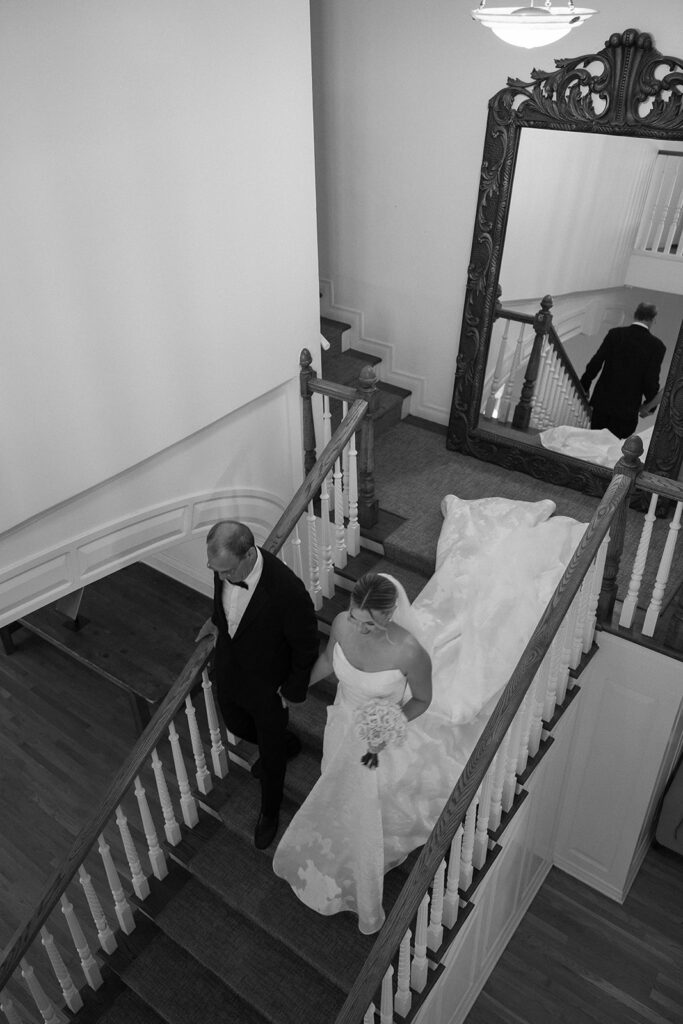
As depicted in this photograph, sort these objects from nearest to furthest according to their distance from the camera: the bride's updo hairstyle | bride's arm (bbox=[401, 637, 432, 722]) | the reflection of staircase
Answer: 1. the bride's updo hairstyle
2. bride's arm (bbox=[401, 637, 432, 722])
3. the reflection of staircase

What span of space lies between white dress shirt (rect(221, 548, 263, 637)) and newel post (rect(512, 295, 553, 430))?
2367 millimetres

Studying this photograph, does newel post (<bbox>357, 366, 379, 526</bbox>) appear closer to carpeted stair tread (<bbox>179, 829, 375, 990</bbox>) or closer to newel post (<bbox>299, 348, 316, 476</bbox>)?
newel post (<bbox>299, 348, 316, 476</bbox>)

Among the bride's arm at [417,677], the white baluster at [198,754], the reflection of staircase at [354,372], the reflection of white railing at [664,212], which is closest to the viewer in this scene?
the bride's arm at [417,677]

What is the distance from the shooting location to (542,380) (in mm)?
4676

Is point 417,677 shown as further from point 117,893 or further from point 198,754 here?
point 117,893

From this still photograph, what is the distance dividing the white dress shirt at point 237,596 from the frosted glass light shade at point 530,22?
2174mm

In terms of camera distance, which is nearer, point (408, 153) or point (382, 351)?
point (408, 153)

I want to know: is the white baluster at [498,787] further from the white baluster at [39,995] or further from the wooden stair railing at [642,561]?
the white baluster at [39,995]

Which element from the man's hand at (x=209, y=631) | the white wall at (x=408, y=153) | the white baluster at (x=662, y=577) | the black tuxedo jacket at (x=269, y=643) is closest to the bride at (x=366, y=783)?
the black tuxedo jacket at (x=269, y=643)

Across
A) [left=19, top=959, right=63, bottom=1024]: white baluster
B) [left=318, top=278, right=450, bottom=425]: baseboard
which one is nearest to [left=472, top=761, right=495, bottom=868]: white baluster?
[left=19, top=959, right=63, bottom=1024]: white baluster

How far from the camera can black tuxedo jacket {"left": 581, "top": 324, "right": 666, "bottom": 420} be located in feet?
13.7

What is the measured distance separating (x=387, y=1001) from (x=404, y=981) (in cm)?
11

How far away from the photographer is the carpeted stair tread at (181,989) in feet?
10.7

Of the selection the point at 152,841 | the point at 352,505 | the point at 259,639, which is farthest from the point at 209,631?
the point at 352,505
